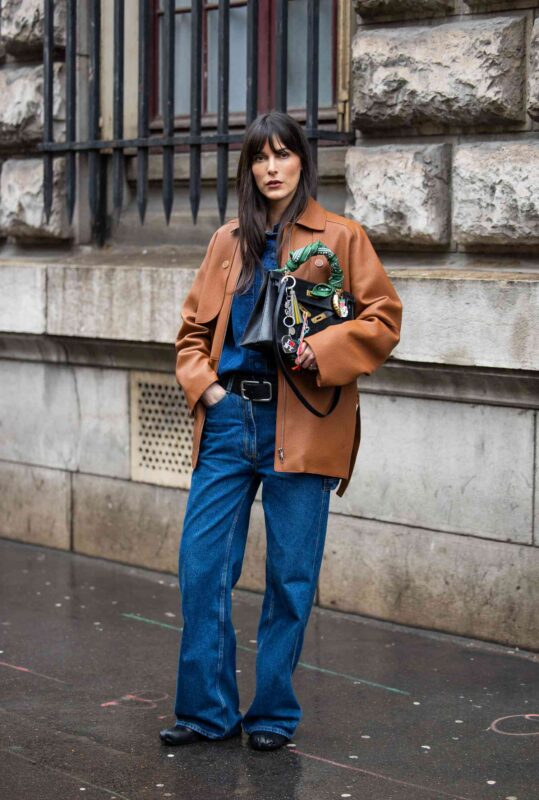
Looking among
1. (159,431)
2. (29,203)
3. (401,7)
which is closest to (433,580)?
(159,431)

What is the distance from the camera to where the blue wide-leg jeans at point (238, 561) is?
4.13 m

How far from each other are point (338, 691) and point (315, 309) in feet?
4.95

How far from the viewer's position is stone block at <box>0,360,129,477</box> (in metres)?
6.94

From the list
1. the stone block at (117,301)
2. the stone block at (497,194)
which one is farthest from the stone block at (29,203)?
the stone block at (497,194)

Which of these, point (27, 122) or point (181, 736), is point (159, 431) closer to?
point (27, 122)

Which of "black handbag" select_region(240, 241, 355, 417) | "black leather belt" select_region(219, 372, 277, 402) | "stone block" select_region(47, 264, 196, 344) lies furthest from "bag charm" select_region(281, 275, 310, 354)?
"stone block" select_region(47, 264, 196, 344)

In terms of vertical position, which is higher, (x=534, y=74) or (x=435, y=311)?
(x=534, y=74)

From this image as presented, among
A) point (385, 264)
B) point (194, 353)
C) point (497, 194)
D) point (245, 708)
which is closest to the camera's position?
point (194, 353)

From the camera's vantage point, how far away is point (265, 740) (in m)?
4.18

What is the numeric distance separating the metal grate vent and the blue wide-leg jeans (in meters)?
2.44

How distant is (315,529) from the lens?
164 inches

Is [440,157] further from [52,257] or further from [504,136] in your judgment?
[52,257]

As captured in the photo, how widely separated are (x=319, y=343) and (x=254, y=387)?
258mm

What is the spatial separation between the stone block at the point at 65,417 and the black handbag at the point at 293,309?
9.57 ft
